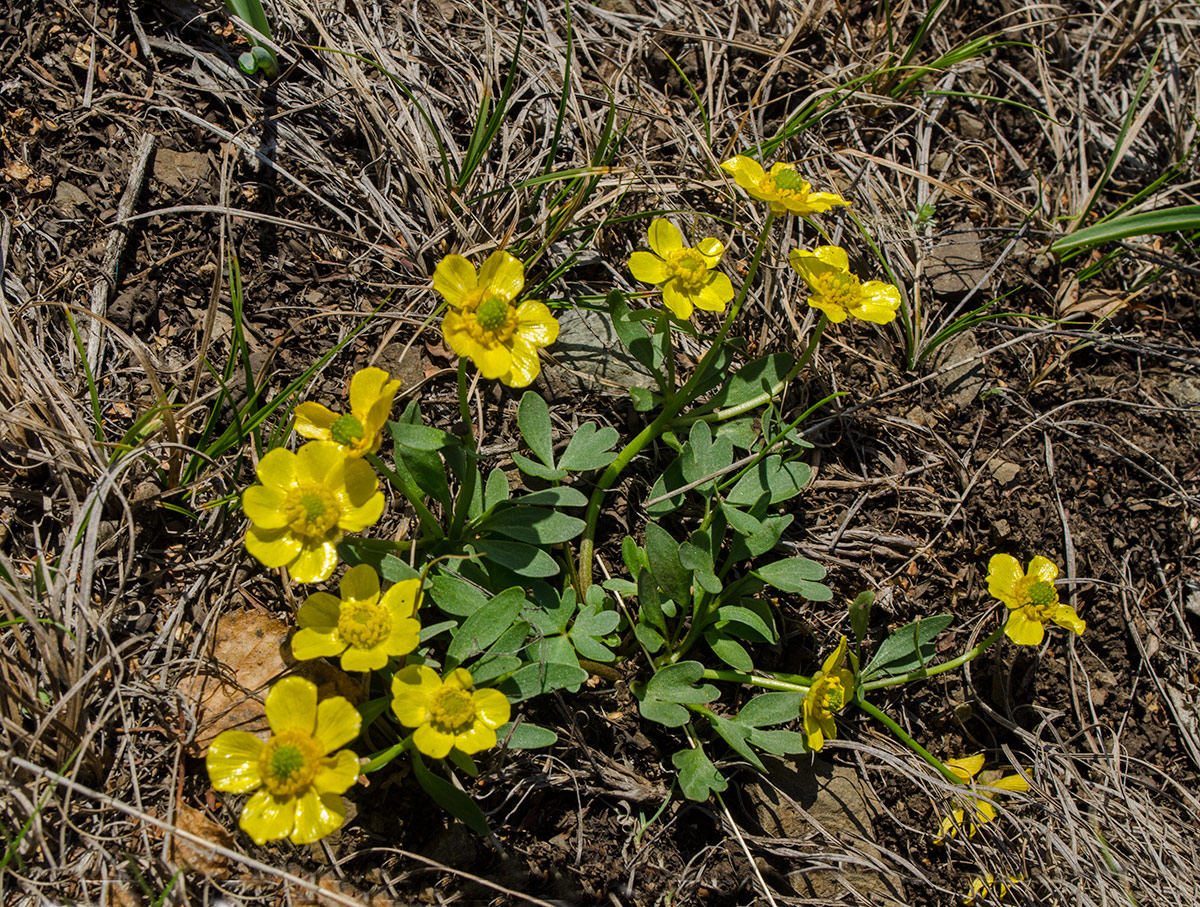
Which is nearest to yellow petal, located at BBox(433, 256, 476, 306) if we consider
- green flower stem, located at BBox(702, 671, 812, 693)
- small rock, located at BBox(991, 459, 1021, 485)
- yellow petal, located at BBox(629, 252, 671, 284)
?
yellow petal, located at BBox(629, 252, 671, 284)

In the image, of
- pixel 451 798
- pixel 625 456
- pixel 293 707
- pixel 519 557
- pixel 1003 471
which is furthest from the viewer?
pixel 1003 471

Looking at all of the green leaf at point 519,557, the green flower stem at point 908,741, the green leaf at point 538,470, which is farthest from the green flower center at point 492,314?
the green flower stem at point 908,741

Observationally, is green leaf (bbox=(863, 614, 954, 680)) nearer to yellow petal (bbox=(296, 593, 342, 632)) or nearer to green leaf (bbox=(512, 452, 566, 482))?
Answer: green leaf (bbox=(512, 452, 566, 482))

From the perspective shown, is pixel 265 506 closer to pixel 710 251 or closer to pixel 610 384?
A: pixel 610 384

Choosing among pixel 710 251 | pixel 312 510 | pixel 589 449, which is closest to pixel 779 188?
pixel 710 251

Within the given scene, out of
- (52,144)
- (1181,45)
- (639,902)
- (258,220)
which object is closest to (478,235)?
(258,220)
